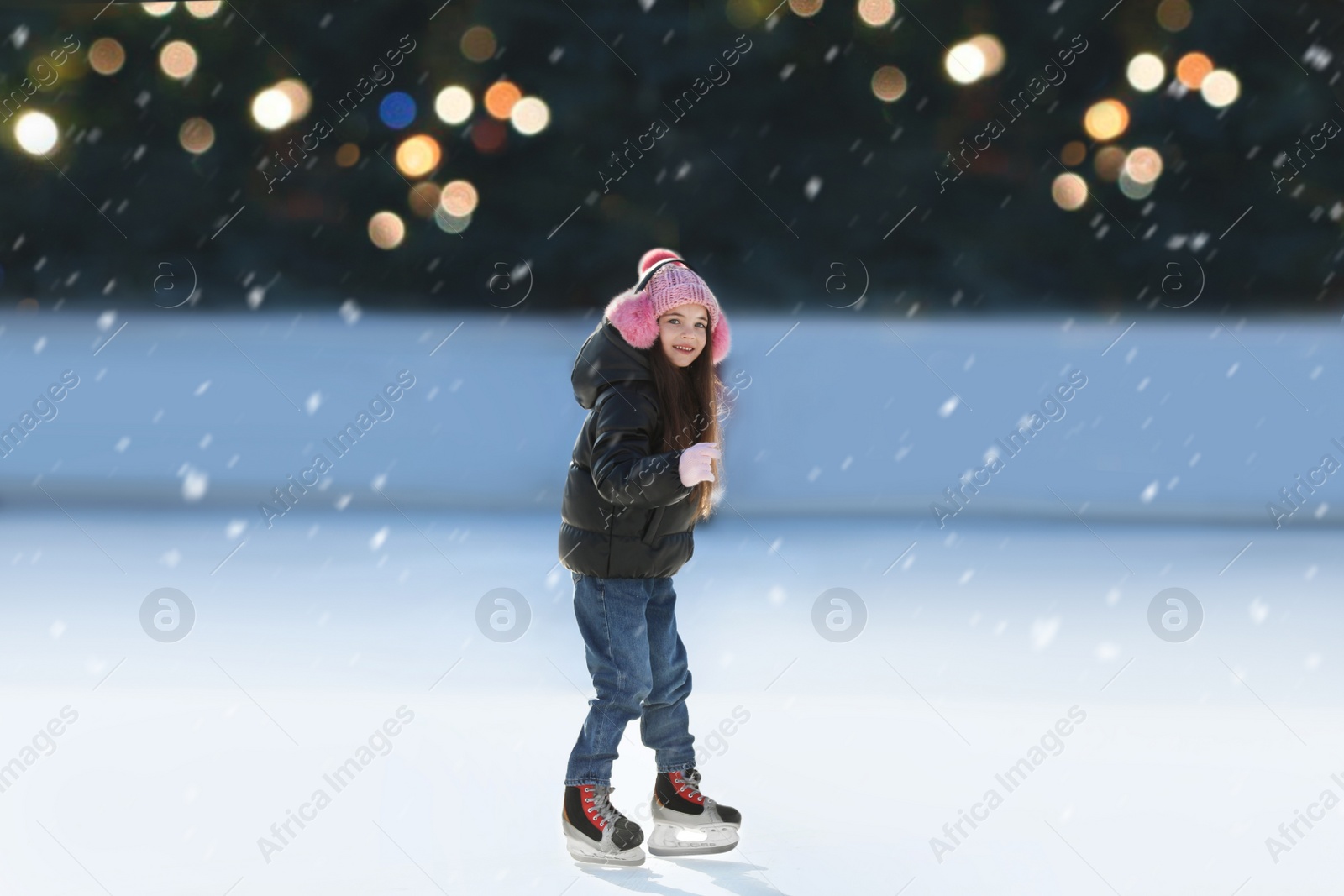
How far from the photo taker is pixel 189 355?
6.89m

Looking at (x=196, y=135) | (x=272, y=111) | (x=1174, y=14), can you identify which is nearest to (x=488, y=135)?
(x=272, y=111)

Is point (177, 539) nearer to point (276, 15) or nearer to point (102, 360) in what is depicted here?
point (102, 360)

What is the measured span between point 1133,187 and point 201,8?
6666 millimetres

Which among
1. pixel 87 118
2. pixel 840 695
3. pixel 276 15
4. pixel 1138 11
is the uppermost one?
pixel 1138 11

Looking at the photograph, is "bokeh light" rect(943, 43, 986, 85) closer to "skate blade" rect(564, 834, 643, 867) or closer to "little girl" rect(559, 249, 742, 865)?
"little girl" rect(559, 249, 742, 865)

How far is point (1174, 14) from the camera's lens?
27.6 ft

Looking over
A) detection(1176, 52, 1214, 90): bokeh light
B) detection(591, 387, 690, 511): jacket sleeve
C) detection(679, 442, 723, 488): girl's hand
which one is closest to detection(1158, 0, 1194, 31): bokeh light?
detection(1176, 52, 1214, 90): bokeh light

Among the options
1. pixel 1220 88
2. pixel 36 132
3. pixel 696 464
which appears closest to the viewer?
pixel 696 464

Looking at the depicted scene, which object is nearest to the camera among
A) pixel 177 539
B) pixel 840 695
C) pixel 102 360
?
pixel 840 695

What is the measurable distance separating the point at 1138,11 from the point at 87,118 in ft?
24.3

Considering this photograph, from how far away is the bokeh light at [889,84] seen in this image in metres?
8.57

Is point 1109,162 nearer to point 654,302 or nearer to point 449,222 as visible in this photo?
point 449,222

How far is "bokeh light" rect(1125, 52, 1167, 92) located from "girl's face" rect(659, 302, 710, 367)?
736 cm

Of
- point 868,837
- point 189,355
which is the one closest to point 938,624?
point 868,837
